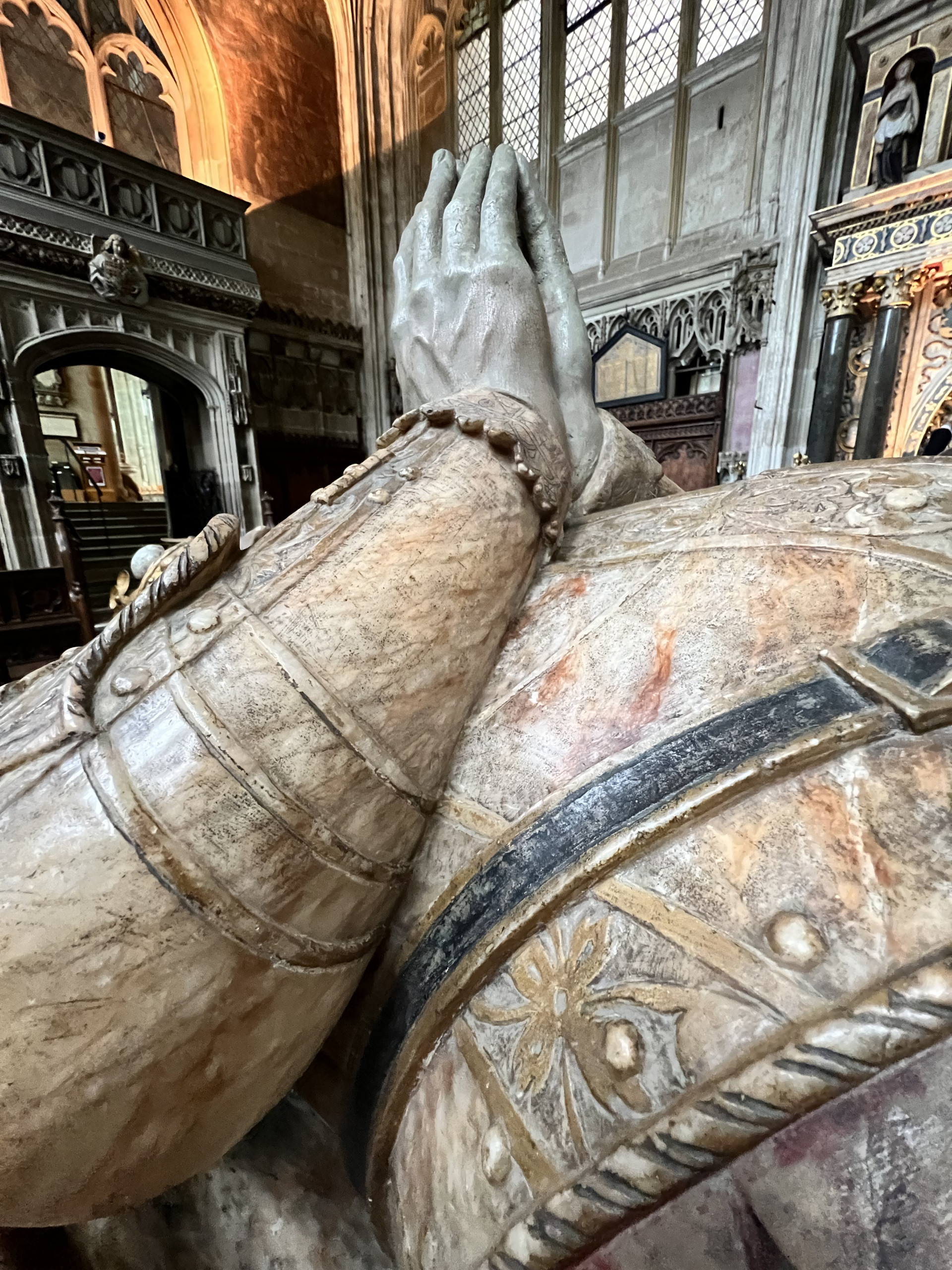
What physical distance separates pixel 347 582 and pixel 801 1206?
73 cm

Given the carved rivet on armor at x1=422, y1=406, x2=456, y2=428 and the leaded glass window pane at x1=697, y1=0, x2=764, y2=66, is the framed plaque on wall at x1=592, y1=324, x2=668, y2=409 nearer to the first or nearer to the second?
the leaded glass window pane at x1=697, y1=0, x2=764, y2=66

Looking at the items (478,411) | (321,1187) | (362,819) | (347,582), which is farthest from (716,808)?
(321,1187)

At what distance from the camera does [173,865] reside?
627 mm

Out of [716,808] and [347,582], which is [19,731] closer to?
[347,582]

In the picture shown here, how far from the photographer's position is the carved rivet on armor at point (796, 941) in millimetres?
491

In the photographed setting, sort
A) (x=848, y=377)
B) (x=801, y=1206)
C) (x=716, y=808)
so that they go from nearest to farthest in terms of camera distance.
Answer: (x=801, y=1206) → (x=716, y=808) → (x=848, y=377)

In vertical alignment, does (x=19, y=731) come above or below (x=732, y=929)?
above

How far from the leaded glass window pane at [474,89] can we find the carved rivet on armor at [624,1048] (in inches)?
441

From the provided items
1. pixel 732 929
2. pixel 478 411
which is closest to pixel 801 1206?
pixel 732 929

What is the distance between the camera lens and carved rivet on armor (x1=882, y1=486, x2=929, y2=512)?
29.0 inches

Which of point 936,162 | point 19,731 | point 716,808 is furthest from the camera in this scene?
point 936,162

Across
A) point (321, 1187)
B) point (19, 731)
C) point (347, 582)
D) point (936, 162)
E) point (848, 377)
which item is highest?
point (936, 162)

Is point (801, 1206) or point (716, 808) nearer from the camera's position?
point (801, 1206)

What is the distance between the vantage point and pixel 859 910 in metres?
0.49
